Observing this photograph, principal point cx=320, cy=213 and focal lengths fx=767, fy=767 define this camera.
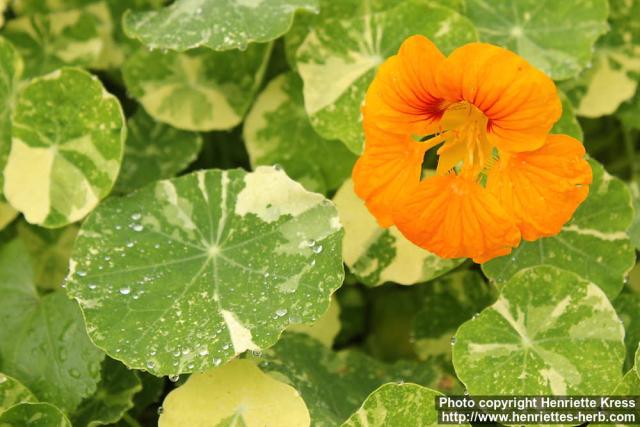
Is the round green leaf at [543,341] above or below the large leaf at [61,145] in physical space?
below

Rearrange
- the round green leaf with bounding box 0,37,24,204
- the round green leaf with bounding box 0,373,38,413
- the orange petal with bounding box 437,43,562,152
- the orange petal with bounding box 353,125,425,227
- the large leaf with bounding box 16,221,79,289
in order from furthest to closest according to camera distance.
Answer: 1. the large leaf with bounding box 16,221,79,289
2. the round green leaf with bounding box 0,37,24,204
3. the round green leaf with bounding box 0,373,38,413
4. the orange petal with bounding box 353,125,425,227
5. the orange petal with bounding box 437,43,562,152

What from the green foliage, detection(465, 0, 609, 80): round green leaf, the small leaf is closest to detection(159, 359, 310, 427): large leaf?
the green foliage

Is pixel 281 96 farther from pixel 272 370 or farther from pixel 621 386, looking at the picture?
pixel 621 386

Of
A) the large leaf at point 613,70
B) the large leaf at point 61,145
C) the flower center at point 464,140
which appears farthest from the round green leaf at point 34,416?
the large leaf at point 613,70

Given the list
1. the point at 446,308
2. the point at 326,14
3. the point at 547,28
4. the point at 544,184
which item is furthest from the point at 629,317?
the point at 326,14

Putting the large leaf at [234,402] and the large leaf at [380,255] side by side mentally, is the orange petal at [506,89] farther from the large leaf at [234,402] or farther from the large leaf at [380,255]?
the large leaf at [234,402]

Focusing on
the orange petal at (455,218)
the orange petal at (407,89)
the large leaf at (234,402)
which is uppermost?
the orange petal at (407,89)

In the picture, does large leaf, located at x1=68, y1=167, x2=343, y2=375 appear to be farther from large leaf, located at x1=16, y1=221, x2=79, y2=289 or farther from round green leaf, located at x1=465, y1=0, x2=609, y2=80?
round green leaf, located at x1=465, y1=0, x2=609, y2=80
